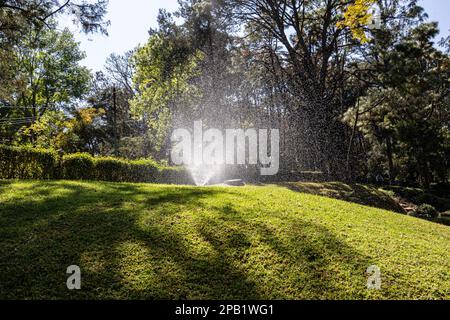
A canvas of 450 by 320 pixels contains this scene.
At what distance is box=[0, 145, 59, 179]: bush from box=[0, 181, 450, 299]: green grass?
2.91 metres

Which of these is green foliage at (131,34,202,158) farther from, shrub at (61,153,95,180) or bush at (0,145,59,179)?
bush at (0,145,59,179)

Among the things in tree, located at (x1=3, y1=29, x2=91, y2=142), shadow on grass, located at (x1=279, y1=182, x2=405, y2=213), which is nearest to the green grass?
shadow on grass, located at (x1=279, y1=182, x2=405, y2=213)

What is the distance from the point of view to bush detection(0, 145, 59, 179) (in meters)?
9.07

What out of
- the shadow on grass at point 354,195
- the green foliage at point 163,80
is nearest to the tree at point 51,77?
the green foliage at point 163,80

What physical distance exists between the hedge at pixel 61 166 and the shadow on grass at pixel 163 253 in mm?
3613

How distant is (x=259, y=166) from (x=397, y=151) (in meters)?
14.9

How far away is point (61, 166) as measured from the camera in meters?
9.77

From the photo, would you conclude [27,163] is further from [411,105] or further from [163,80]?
[411,105]

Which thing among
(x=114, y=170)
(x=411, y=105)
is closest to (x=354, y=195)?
(x=411, y=105)

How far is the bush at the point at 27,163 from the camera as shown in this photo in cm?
907

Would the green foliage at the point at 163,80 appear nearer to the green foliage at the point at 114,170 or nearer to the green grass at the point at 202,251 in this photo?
the green foliage at the point at 114,170

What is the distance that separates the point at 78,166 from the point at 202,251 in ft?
24.1
